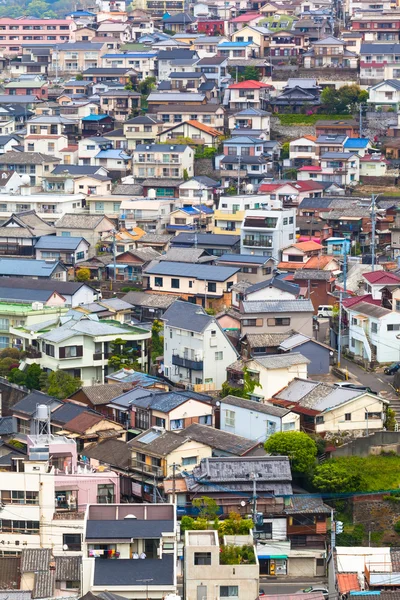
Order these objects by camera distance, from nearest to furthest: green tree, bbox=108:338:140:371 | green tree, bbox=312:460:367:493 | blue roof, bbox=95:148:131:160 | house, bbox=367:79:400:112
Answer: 1. green tree, bbox=312:460:367:493
2. green tree, bbox=108:338:140:371
3. blue roof, bbox=95:148:131:160
4. house, bbox=367:79:400:112

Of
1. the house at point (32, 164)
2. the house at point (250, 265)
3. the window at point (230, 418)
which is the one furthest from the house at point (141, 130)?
the window at point (230, 418)

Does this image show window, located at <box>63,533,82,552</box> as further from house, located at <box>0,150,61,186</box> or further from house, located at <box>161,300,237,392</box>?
house, located at <box>0,150,61,186</box>

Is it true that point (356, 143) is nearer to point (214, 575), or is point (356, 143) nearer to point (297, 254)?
point (297, 254)

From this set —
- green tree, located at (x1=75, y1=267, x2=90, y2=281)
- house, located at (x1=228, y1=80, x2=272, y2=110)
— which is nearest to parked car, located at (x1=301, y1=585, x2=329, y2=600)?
green tree, located at (x1=75, y1=267, x2=90, y2=281)

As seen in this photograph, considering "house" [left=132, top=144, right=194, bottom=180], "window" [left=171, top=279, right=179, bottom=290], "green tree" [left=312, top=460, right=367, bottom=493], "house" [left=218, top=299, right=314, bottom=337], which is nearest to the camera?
"green tree" [left=312, top=460, right=367, bottom=493]

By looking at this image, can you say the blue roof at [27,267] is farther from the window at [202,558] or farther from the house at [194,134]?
the window at [202,558]

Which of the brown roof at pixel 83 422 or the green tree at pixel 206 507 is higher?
the green tree at pixel 206 507

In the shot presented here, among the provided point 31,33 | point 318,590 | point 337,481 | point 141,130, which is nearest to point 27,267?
point 141,130
